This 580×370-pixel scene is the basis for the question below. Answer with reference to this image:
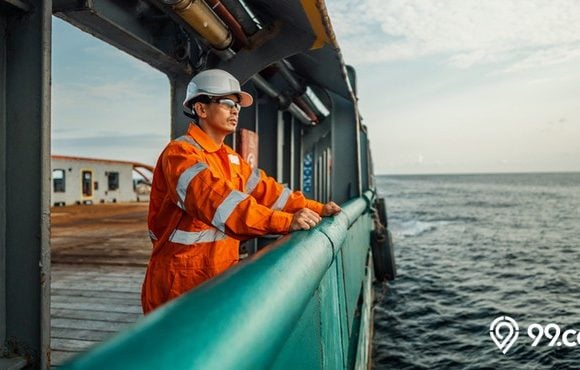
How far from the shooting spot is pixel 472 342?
8.75 meters

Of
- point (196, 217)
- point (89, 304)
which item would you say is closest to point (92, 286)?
point (89, 304)

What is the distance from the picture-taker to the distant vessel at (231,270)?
2.10ft

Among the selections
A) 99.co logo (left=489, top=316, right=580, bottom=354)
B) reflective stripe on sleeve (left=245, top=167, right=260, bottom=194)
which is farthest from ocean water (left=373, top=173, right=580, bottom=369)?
reflective stripe on sleeve (left=245, top=167, right=260, bottom=194)

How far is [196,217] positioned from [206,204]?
0.13 metres

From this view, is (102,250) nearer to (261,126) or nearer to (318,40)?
(261,126)

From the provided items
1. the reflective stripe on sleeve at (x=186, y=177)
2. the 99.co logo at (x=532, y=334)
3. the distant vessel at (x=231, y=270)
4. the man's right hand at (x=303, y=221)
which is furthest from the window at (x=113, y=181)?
the man's right hand at (x=303, y=221)

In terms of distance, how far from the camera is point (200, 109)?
2609mm

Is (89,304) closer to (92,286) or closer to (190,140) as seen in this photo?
(92,286)

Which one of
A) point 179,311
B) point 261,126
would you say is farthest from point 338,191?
point 179,311

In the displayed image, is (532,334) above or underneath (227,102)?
underneath

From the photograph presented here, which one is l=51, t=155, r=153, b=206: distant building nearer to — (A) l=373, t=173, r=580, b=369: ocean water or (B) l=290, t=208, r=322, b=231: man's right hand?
(A) l=373, t=173, r=580, b=369: ocean water

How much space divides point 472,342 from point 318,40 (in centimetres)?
739

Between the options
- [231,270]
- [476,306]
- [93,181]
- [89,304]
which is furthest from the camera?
[93,181]

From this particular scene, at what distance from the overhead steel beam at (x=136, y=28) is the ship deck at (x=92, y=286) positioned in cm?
199
